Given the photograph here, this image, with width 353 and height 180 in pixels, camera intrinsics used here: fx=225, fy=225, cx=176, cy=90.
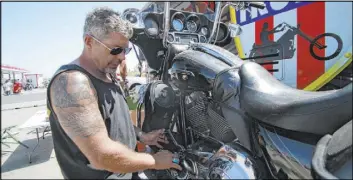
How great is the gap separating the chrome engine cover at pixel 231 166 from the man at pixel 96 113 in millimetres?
265

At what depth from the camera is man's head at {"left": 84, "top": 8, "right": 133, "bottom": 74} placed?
1.08 meters

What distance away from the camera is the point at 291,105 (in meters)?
0.90

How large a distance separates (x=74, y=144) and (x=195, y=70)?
0.72 metres

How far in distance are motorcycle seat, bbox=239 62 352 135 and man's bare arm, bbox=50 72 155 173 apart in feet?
2.07

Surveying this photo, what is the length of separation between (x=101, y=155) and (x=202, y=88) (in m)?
0.63

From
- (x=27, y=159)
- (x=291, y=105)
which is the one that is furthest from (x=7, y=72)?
(x=27, y=159)

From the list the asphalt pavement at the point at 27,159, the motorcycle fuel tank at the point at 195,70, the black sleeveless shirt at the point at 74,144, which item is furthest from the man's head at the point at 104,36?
the asphalt pavement at the point at 27,159

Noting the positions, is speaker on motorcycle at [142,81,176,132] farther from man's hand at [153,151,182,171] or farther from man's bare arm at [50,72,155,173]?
man's bare arm at [50,72,155,173]

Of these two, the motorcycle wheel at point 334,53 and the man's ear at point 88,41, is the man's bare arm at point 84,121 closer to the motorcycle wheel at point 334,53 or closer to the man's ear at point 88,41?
the man's ear at point 88,41

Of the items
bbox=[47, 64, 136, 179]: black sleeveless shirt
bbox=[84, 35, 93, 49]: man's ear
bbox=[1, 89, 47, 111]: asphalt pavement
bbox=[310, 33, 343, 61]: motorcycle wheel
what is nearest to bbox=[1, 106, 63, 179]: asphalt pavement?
bbox=[1, 89, 47, 111]: asphalt pavement

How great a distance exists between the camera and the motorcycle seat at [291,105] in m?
0.80

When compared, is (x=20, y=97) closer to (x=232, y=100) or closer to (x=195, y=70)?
(x=195, y=70)

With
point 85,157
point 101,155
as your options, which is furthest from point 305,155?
point 85,157

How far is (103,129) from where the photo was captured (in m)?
0.99
